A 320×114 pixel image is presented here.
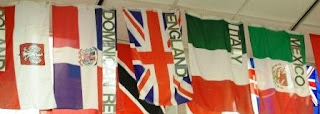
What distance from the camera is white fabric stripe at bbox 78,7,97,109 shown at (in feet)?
20.2

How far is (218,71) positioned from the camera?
22.6 feet

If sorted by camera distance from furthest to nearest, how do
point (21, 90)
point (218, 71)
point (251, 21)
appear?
point (251, 21) < point (218, 71) < point (21, 90)

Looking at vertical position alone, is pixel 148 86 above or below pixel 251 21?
below

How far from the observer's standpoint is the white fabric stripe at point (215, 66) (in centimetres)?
682

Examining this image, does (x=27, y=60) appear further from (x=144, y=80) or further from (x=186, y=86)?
(x=186, y=86)

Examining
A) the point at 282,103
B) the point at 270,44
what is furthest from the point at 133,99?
the point at 270,44

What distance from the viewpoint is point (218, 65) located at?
22.8ft

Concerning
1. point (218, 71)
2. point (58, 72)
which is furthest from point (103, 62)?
point (218, 71)

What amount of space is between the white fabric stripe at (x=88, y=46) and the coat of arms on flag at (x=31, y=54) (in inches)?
20.2

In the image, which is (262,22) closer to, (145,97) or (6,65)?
(145,97)

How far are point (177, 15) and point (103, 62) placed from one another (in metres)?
1.26

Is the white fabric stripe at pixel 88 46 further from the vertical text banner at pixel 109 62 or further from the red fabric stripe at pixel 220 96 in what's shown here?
the red fabric stripe at pixel 220 96

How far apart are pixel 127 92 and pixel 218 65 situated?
4.39 ft

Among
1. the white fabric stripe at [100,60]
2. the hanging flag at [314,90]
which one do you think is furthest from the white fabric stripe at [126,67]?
the hanging flag at [314,90]
